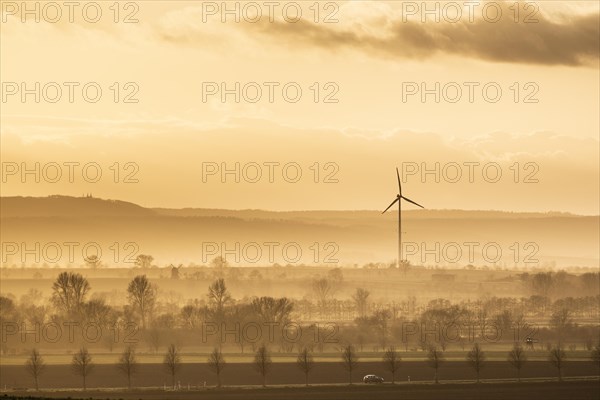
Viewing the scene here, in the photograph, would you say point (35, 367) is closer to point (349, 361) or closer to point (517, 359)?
point (349, 361)

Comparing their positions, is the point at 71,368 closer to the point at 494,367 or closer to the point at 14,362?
the point at 14,362

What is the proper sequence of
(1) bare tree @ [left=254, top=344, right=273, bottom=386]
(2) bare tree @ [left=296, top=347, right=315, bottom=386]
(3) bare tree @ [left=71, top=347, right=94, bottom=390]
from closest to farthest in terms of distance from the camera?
(1) bare tree @ [left=254, top=344, right=273, bottom=386] → (2) bare tree @ [left=296, top=347, right=315, bottom=386] → (3) bare tree @ [left=71, top=347, right=94, bottom=390]

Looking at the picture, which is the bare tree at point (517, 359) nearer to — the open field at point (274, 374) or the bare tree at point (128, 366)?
the open field at point (274, 374)

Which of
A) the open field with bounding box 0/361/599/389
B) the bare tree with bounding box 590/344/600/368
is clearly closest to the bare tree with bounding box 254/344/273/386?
the open field with bounding box 0/361/599/389

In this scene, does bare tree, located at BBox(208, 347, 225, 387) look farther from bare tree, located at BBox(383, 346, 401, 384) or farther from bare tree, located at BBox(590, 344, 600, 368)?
bare tree, located at BBox(590, 344, 600, 368)

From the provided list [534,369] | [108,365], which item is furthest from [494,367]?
[108,365]

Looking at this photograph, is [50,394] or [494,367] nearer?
[50,394]

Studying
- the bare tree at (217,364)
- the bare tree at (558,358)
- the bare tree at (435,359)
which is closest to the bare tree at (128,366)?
the bare tree at (217,364)
